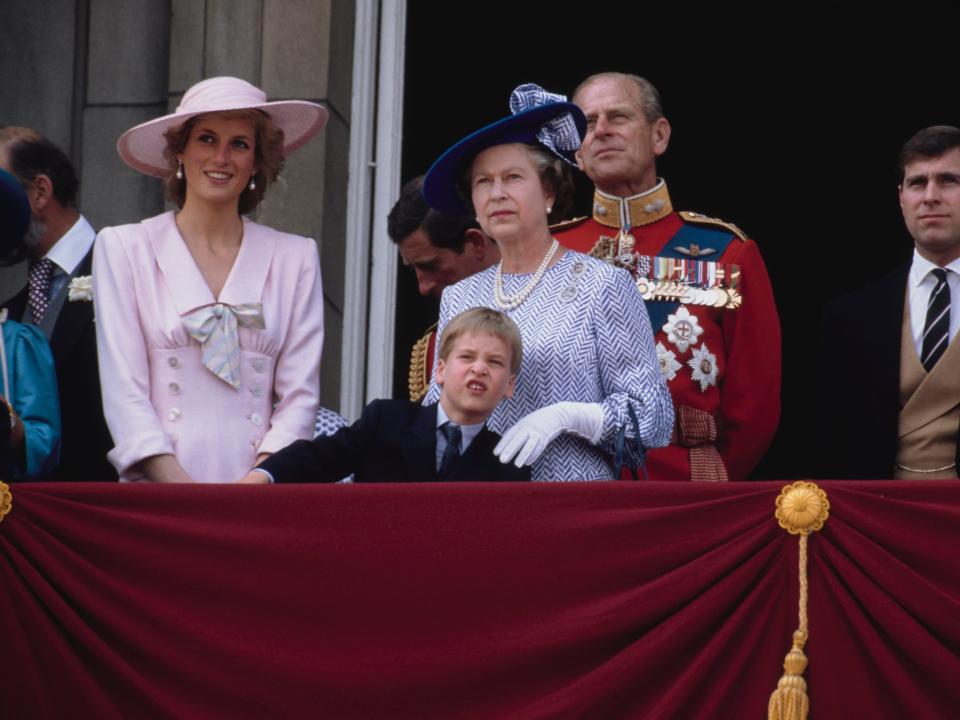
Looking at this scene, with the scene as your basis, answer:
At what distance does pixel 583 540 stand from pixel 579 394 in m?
0.62

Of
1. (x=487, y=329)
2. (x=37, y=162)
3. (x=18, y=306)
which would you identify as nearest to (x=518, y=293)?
(x=487, y=329)

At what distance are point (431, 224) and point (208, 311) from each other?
3.78ft

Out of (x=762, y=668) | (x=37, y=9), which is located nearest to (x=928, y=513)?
(x=762, y=668)

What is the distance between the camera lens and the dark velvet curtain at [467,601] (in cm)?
462

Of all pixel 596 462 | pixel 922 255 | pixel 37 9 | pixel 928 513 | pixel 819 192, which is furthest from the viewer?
pixel 819 192

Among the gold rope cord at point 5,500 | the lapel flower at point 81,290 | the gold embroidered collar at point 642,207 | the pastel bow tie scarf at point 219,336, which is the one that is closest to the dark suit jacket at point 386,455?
the pastel bow tie scarf at point 219,336

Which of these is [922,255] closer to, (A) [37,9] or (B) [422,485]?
(B) [422,485]

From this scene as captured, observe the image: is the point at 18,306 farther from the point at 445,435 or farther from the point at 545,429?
the point at 545,429

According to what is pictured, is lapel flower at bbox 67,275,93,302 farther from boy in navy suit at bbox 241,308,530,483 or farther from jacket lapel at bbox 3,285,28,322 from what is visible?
boy in navy suit at bbox 241,308,530,483

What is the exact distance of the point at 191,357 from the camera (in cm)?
551

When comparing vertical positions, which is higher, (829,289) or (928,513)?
(829,289)

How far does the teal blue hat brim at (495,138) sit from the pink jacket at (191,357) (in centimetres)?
44

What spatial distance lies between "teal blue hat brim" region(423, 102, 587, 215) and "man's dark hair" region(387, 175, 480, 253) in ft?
2.63

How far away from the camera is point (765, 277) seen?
20.5 ft
